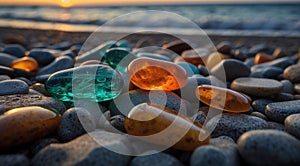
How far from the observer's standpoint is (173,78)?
68.4 inches

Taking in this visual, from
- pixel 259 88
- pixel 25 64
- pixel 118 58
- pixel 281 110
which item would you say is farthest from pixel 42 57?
pixel 281 110

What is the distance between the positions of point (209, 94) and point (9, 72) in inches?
70.8

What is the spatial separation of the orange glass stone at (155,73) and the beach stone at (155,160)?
25.5 inches

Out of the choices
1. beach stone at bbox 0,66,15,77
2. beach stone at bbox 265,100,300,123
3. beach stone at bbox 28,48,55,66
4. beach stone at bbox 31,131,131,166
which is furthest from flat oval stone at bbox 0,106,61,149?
beach stone at bbox 28,48,55,66

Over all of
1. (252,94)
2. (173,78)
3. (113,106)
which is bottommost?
(252,94)

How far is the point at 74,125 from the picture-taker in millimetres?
1388

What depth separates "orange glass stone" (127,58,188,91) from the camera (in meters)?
1.70

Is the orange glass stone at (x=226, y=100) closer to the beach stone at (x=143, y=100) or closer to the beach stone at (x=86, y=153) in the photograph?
the beach stone at (x=143, y=100)

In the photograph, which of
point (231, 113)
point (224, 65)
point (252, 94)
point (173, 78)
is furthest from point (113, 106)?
point (224, 65)

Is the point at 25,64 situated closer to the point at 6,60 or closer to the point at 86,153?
the point at 6,60

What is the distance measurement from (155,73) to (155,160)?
695 mm

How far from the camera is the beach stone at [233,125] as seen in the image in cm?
149

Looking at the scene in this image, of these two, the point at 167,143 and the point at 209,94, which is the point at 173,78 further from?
the point at 167,143

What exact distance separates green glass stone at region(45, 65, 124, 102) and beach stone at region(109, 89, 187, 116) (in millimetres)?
68
